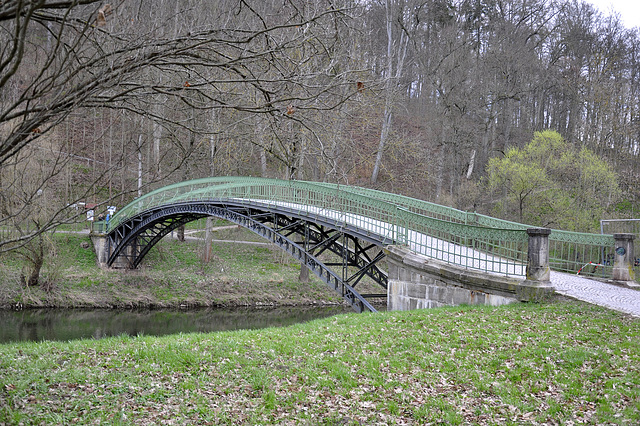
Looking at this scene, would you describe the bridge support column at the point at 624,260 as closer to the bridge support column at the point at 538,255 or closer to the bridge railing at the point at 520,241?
the bridge railing at the point at 520,241

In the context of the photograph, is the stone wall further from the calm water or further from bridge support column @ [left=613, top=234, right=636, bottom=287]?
the calm water

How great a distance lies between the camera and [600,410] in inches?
196

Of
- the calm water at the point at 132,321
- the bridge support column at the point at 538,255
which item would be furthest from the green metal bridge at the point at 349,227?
the calm water at the point at 132,321

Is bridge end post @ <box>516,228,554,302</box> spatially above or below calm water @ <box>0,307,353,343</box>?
above

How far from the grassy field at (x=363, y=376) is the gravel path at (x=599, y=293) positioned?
24.1 inches

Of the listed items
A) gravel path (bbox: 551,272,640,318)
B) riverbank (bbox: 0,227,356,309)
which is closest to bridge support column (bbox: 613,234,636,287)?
gravel path (bbox: 551,272,640,318)

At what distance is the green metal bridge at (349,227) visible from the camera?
414 inches

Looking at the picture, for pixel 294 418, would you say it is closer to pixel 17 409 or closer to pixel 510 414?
pixel 510 414

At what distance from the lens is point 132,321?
60.8ft

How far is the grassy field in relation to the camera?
17.1 ft

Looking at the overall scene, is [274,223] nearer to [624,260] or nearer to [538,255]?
[538,255]

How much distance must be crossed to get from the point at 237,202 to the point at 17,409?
→ 13.1 meters

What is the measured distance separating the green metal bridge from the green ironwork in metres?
0.02

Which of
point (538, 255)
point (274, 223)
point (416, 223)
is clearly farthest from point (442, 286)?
point (274, 223)
